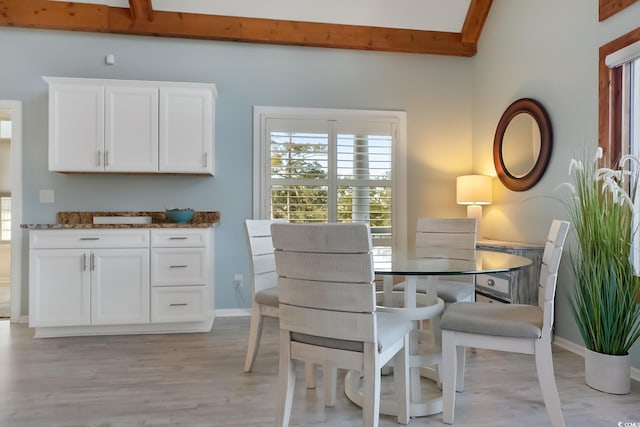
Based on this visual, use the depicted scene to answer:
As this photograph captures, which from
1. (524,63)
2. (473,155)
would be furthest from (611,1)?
(473,155)

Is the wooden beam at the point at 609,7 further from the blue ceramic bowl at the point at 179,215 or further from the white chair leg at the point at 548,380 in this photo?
the blue ceramic bowl at the point at 179,215

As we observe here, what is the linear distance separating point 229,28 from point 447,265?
3.15 m

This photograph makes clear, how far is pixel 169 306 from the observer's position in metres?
3.39

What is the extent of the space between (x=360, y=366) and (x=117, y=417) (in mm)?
1264

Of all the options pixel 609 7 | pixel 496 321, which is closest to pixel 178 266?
pixel 496 321

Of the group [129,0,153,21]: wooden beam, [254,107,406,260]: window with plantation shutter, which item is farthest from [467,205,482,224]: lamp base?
[129,0,153,21]: wooden beam

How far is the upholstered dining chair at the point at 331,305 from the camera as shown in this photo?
4.98 ft

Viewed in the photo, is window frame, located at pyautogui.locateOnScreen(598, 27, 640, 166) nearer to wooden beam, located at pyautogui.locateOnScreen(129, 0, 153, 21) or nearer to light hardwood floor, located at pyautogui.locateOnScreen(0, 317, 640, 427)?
light hardwood floor, located at pyautogui.locateOnScreen(0, 317, 640, 427)

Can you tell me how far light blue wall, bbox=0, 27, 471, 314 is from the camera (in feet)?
12.4

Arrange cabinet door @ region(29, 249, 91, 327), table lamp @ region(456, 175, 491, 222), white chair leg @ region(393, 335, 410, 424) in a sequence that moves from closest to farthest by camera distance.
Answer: white chair leg @ region(393, 335, 410, 424)
cabinet door @ region(29, 249, 91, 327)
table lamp @ region(456, 175, 491, 222)

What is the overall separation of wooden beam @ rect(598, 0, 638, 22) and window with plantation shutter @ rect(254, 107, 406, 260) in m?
1.88

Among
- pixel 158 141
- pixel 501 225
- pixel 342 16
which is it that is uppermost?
pixel 342 16

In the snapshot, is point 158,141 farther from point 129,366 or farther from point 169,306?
point 129,366

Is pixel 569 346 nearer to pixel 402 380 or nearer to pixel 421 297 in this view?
pixel 421 297
